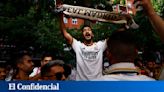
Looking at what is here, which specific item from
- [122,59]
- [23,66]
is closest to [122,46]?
[122,59]

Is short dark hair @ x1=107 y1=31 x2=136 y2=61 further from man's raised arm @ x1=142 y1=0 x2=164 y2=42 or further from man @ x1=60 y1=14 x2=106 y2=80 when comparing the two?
man @ x1=60 y1=14 x2=106 y2=80

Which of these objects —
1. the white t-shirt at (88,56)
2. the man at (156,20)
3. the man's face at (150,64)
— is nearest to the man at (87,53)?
the white t-shirt at (88,56)

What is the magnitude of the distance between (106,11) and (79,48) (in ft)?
1.15

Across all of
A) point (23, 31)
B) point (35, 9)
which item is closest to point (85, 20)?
point (35, 9)

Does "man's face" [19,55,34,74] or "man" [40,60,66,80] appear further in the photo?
"man's face" [19,55,34,74]

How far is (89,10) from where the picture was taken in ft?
9.51

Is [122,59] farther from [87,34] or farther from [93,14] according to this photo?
[87,34]

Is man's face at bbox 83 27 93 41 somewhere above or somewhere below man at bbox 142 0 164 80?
below

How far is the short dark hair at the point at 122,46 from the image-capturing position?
1.70 meters

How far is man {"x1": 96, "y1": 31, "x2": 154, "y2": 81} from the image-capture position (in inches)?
65.1

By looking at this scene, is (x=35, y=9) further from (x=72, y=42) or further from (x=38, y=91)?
(x=38, y=91)

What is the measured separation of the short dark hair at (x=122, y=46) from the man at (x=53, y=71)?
0.77m

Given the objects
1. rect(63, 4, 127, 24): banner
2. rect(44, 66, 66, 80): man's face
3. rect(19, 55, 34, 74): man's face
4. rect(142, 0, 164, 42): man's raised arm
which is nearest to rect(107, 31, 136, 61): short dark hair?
rect(142, 0, 164, 42): man's raised arm

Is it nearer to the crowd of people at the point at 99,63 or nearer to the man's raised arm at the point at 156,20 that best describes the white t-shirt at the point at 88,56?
the crowd of people at the point at 99,63
